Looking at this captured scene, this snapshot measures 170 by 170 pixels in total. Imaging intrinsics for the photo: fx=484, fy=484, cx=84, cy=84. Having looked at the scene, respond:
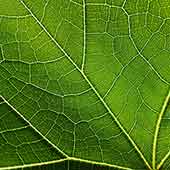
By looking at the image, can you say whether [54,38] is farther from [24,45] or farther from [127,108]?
[127,108]

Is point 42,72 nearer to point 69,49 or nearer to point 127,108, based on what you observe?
point 69,49

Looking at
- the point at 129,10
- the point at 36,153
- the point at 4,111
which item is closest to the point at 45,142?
the point at 36,153

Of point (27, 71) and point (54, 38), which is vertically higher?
point (54, 38)

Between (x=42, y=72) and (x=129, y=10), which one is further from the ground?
(x=129, y=10)

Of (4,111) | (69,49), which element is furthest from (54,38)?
(4,111)

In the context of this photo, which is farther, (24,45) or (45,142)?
(45,142)

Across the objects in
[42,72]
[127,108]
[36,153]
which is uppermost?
[42,72]
